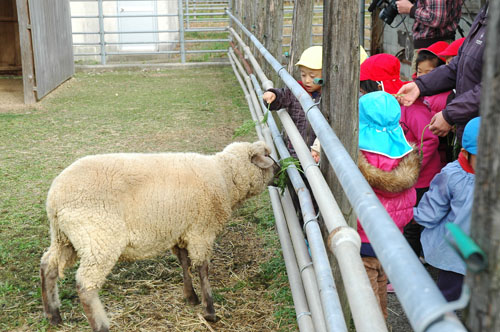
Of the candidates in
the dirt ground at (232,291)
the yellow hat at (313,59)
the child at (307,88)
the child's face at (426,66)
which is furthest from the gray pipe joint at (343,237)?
the child's face at (426,66)

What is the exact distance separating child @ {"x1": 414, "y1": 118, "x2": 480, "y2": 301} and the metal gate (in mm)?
9130

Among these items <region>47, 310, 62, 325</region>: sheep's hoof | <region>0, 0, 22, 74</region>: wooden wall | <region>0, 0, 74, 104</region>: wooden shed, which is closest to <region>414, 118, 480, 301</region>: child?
<region>47, 310, 62, 325</region>: sheep's hoof

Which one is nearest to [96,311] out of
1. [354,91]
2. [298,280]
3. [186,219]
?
[186,219]

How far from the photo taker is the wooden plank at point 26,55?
10.0m

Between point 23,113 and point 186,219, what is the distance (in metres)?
7.11

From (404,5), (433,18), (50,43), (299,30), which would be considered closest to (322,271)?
(299,30)

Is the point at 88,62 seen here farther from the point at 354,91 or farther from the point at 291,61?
the point at 354,91

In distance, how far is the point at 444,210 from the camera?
9.25 ft

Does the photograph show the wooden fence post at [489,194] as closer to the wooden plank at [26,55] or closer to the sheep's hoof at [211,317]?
the sheep's hoof at [211,317]

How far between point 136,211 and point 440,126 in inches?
73.4

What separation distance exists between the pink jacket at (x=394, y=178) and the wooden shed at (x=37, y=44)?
8.65m

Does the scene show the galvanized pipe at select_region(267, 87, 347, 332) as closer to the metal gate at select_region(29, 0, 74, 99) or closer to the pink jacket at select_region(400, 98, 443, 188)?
the pink jacket at select_region(400, 98, 443, 188)

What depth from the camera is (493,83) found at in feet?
2.80

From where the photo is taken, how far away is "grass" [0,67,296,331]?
349 cm
